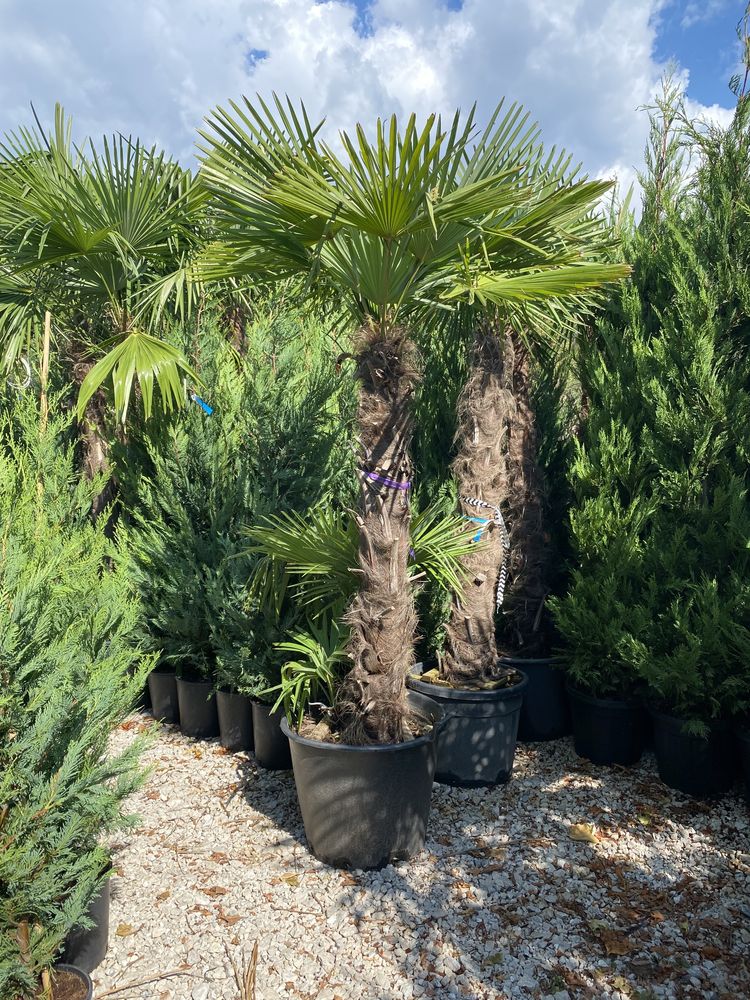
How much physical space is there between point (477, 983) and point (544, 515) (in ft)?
9.63

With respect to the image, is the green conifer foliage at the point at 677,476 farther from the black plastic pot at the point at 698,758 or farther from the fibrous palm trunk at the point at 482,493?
the fibrous palm trunk at the point at 482,493

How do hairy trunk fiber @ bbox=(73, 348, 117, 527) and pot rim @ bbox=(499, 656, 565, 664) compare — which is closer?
pot rim @ bbox=(499, 656, 565, 664)

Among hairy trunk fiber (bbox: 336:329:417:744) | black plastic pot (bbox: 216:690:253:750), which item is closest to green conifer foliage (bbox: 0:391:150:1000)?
hairy trunk fiber (bbox: 336:329:417:744)

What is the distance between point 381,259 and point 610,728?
2903 millimetres

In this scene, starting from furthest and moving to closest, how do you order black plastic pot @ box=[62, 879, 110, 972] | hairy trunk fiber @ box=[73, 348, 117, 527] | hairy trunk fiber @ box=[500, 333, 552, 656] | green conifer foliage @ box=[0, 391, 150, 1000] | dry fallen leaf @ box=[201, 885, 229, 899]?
hairy trunk fiber @ box=[73, 348, 117, 527] < hairy trunk fiber @ box=[500, 333, 552, 656] < dry fallen leaf @ box=[201, 885, 229, 899] < black plastic pot @ box=[62, 879, 110, 972] < green conifer foliage @ box=[0, 391, 150, 1000]

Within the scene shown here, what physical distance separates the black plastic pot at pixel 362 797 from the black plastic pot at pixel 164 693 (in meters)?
2.02

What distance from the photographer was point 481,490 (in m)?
4.11

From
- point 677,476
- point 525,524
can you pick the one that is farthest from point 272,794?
point 677,476

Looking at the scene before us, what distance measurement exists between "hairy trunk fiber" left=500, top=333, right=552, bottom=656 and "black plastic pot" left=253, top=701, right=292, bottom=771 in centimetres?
159

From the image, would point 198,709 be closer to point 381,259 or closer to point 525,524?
point 525,524

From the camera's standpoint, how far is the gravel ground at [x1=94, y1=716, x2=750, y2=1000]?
2.53 meters

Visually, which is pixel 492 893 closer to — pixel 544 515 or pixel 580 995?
pixel 580 995

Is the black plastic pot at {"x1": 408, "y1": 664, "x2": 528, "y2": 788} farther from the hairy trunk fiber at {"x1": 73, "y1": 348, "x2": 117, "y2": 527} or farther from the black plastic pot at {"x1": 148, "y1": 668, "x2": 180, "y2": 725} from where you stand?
the hairy trunk fiber at {"x1": 73, "y1": 348, "x2": 117, "y2": 527}

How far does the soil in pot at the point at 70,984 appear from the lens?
223 centimetres
